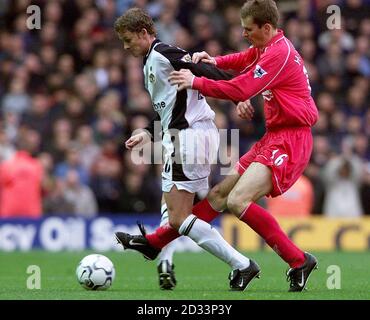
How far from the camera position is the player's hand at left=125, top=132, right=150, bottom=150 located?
891 cm

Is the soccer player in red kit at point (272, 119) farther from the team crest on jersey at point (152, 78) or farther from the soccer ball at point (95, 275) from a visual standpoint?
the soccer ball at point (95, 275)

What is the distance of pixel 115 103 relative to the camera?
17688 millimetres

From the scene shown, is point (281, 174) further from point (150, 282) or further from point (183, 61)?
point (150, 282)

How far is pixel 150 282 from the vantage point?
10.0 metres

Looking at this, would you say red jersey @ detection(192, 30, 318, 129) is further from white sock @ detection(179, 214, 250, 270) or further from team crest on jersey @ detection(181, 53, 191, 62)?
white sock @ detection(179, 214, 250, 270)

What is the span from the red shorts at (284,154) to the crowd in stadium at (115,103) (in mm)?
7094

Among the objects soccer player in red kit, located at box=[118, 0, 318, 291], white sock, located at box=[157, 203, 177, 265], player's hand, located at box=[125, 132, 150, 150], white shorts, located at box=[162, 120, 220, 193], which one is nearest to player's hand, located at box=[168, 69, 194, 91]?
soccer player in red kit, located at box=[118, 0, 318, 291]

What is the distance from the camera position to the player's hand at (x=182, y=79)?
8.27 m

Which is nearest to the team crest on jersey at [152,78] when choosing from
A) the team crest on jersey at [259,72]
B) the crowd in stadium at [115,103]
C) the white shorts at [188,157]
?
the white shorts at [188,157]

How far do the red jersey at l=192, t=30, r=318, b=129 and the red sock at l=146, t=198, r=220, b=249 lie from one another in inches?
35.0

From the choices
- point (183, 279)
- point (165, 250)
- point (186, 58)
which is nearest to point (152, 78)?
point (186, 58)

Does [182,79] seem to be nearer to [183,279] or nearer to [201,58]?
[201,58]
